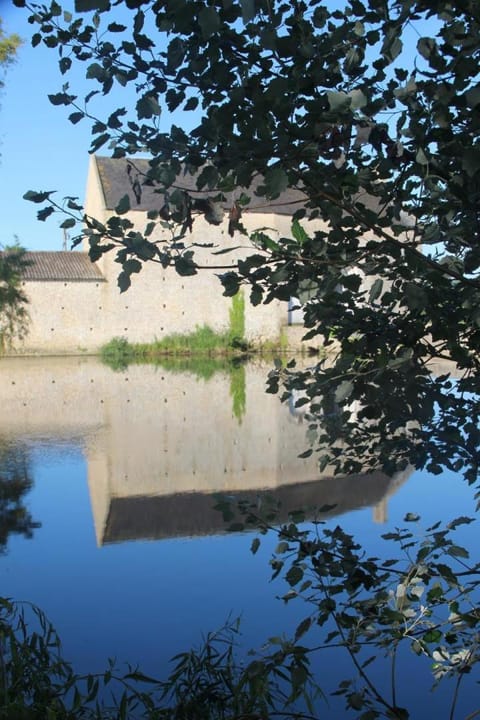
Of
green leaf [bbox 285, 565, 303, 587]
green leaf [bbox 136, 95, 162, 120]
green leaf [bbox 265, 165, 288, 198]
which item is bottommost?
green leaf [bbox 285, 565, 303, 587]

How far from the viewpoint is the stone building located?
29984 mm

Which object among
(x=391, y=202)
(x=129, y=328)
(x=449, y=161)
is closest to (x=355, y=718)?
(x=391, y=202)

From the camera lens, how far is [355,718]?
11.0 ft

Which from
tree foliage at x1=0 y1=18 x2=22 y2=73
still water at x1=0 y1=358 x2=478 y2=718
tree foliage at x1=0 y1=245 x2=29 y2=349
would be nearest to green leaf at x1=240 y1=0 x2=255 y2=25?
still water at x1=0 y1=358 x2=478 y2=718

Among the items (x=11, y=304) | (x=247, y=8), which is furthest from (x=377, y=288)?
(x=11, y=304)

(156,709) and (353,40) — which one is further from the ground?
(353,40)

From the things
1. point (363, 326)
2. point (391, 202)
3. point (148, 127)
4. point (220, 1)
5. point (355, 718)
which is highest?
point (220, 1)

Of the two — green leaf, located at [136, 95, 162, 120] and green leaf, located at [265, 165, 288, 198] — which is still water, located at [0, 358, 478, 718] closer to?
green leaf, located at [265, 165, 288, 198]

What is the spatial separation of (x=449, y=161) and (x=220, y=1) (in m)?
0.68

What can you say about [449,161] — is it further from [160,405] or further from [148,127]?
[160,405]

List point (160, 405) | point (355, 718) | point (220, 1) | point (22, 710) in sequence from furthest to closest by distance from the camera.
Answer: point (160, 405), point (355, 718), point (22, 710), point (220, 1)

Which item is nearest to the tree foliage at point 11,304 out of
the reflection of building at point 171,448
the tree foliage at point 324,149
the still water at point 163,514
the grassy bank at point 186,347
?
the grassy bank at point 186,347

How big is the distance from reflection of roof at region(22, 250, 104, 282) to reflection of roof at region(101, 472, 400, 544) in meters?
23.4

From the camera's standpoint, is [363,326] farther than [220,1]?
Yes
